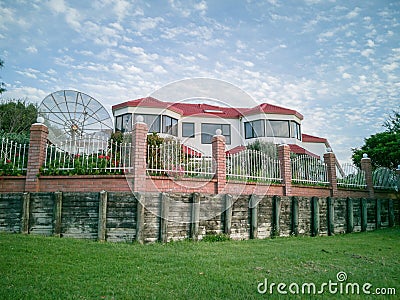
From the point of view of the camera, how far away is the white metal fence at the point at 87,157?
8.52m

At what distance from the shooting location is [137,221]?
7.17 metres

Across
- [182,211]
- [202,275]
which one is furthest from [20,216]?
[202,275]

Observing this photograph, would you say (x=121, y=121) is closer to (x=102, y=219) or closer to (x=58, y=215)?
(x=58, y=215)

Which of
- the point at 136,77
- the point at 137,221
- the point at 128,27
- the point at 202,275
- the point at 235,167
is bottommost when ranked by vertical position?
the point at 202,275

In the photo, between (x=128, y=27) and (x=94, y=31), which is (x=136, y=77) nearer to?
(x=128, y=27)

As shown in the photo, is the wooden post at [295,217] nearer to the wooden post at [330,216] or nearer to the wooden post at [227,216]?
the wooden post at [330,216]

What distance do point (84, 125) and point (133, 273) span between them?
992 centimetres

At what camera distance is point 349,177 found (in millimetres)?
13539

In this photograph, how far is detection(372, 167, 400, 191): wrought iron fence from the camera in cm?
1431

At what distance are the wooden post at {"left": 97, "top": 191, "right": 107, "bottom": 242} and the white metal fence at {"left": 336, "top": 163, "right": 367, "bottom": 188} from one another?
9423 millimetres

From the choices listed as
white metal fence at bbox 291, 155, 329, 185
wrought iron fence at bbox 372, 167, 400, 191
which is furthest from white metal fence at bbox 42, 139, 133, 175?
wrought iron fence at bbox 372, 167, 400, 191

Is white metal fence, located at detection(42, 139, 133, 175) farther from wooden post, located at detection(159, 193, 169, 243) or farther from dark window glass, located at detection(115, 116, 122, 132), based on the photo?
dark window glass, located at detection(115, 116, 122, 132)

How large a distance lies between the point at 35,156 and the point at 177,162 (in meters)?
3.65

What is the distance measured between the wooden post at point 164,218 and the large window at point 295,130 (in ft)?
65.9
